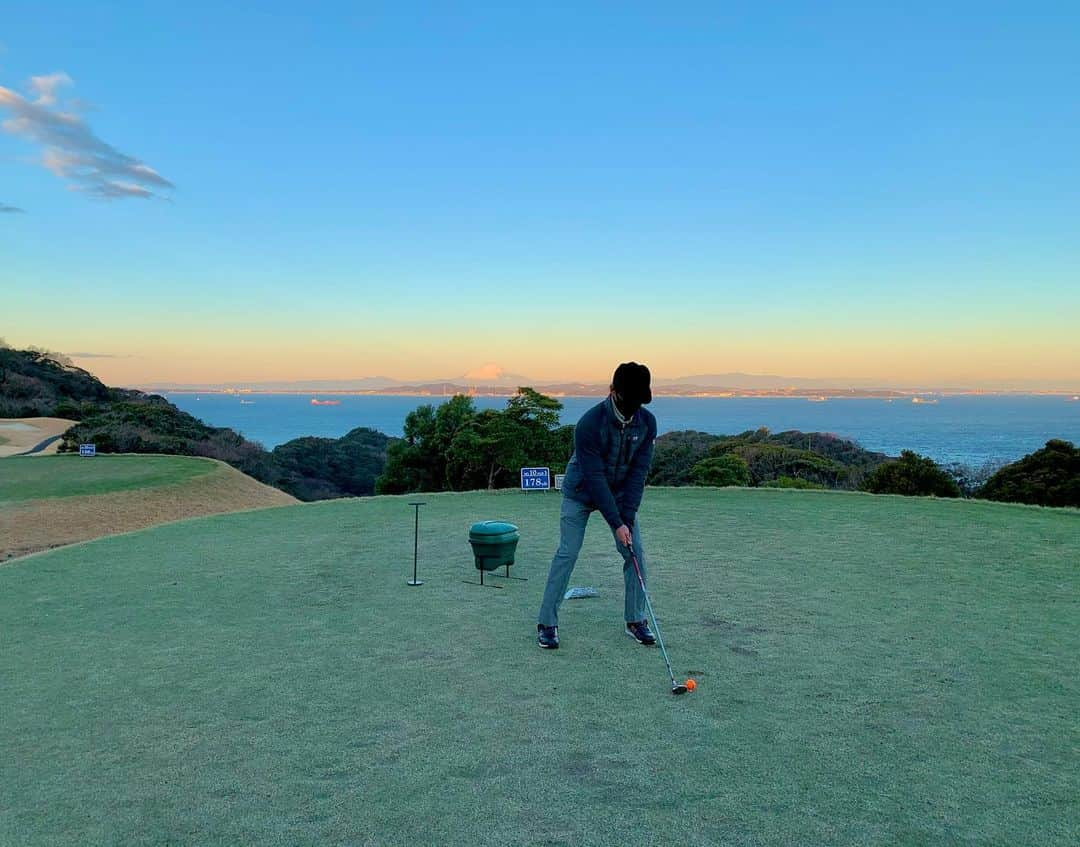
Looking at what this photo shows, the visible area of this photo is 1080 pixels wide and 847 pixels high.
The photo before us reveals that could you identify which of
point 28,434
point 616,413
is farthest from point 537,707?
point 28,434

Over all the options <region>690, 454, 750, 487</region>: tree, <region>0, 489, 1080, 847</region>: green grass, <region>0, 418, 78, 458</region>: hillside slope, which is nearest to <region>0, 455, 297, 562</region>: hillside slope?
<region>0, 418, 78, 458</region>: hillside slope

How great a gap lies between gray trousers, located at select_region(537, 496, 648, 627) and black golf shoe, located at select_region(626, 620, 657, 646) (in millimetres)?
40

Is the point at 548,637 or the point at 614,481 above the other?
the point at 614,481

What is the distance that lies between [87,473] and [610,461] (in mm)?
18793

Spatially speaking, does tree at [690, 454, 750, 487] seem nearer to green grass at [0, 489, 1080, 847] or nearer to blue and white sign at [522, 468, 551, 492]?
blue and white sign at [522, 468, 551, 492]

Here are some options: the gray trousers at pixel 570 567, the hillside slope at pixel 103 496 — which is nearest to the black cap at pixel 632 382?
the gray trousers at pixel 570 567

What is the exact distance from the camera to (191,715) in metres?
3.99

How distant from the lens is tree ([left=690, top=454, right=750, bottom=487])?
2842 cm

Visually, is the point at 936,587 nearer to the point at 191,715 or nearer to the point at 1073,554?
the point at 1073,554

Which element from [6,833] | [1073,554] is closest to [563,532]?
[6,833]

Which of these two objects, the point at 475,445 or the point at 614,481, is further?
the point at 475,445

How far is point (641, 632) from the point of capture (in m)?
5.16

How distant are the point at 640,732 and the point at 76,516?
14.4 metres

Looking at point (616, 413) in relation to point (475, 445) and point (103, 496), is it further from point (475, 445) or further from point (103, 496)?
point (475, 445)
